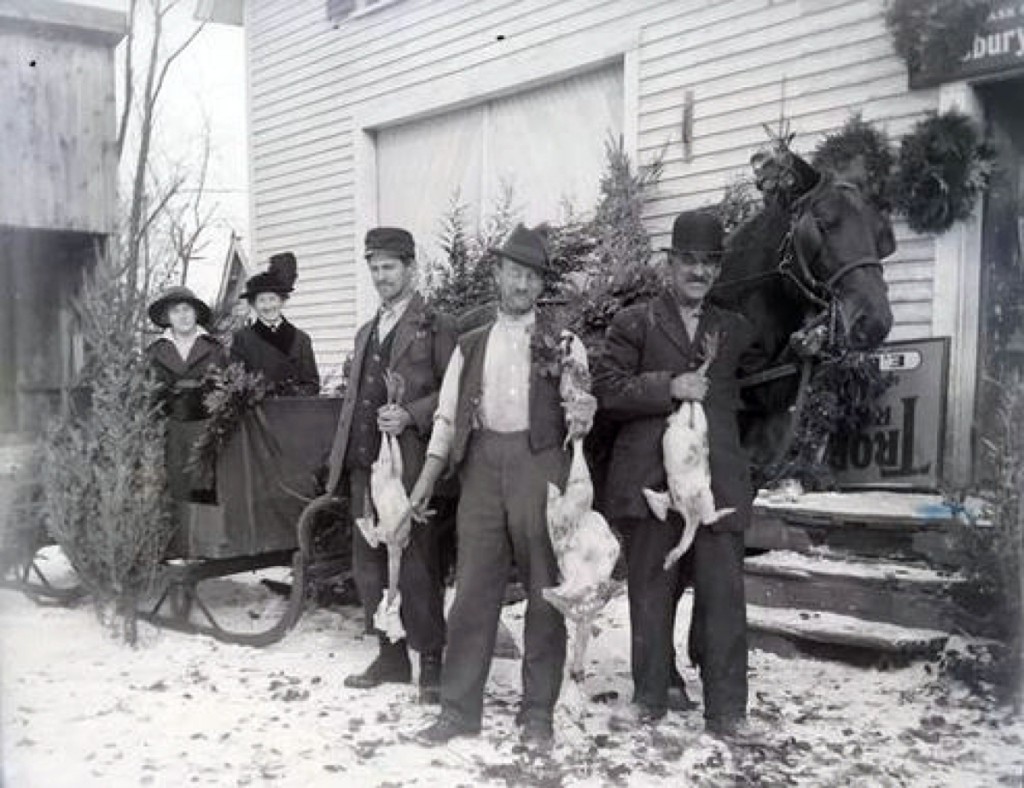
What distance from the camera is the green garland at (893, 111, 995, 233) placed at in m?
5.40

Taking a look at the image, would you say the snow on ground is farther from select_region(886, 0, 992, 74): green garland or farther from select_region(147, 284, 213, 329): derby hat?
select_region(886, 0, 992, 74): green garland

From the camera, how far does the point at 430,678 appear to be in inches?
174

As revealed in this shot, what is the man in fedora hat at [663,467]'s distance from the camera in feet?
12.9

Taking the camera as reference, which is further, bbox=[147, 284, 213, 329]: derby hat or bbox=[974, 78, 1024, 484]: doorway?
bbox=[147, 284, 213, 329]: derby hat

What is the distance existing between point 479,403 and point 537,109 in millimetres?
6087

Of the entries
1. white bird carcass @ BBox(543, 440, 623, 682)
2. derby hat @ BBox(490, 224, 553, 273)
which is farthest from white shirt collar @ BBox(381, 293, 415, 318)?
white bird carcass @ BBox(543, 440, 623, 682)

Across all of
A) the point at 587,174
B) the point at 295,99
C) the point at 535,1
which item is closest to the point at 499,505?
the point at 587,174

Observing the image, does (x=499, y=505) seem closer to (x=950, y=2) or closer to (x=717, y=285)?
(x=717, y=285)

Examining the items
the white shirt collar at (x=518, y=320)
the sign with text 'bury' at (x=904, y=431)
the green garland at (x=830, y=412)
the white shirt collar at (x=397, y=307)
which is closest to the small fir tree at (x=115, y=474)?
the white shirt collar at (x=397, y=307)

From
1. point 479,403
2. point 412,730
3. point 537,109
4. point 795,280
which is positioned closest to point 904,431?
point 795,280

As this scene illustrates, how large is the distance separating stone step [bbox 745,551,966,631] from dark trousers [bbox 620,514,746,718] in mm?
1218

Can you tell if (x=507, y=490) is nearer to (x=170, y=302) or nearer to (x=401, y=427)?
(x=401, y=427)

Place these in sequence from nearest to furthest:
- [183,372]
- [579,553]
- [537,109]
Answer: [579,553], [183,372], [537,109]

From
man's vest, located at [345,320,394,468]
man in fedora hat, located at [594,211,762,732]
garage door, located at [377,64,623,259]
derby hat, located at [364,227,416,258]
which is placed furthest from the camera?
garage door, located at [377,64,623,259]
